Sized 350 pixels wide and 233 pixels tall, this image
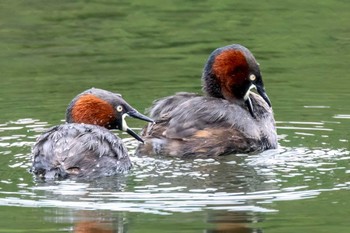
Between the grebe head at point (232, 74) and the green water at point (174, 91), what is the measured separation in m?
0.68

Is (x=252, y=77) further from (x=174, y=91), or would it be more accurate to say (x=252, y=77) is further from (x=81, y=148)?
(x=81, y=148)

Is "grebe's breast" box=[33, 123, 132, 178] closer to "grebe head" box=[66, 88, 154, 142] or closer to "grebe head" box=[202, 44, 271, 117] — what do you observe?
"grebe head" box=[66, 88, 154, 142]

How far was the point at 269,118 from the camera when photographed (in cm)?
1445

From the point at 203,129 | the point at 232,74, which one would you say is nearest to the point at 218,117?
the point at 203,129

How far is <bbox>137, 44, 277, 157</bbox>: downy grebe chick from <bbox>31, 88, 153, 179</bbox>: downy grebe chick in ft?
2.80

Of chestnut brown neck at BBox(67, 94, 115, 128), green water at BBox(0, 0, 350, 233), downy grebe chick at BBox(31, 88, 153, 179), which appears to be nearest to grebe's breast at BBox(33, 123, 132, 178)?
downy grebe chick at BBox(31, 88, 153, 179)

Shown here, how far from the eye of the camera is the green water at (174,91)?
433 inches

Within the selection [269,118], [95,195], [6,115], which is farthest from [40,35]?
[95,195]

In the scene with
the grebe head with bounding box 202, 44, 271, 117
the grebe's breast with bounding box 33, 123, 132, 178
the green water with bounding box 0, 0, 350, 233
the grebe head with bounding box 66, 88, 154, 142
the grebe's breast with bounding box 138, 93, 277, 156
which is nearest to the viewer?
the green water with bounding box 0, 0, 350, 233

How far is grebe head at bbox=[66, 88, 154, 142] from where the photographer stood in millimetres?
13227

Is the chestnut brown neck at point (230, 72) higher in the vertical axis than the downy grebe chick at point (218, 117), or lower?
higher

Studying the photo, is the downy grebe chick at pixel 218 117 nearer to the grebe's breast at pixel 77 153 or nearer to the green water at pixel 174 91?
the green water at pixel 174 91

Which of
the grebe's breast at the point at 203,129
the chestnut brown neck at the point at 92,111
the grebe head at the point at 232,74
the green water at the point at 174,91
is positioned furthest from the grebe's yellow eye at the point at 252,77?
the chestnut brown neck at the point at 92,111

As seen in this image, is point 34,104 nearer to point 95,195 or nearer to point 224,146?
point 224,146
